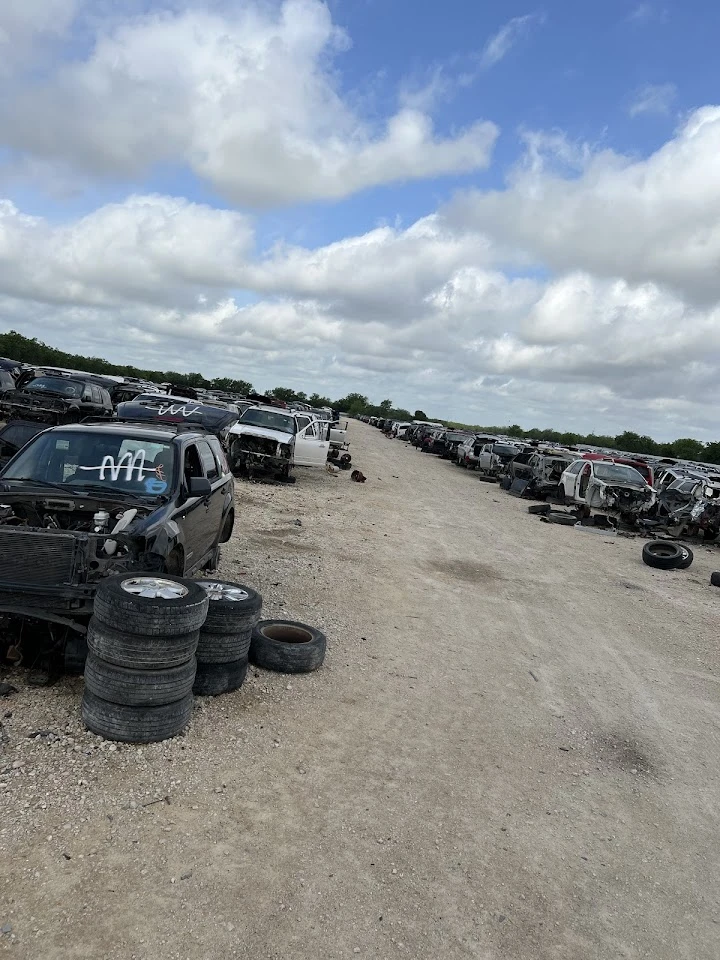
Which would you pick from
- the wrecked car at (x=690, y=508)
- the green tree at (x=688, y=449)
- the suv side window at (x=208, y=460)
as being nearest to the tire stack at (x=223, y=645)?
the suv side window at (x=208, y=460)

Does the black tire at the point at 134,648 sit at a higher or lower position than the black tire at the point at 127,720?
higher

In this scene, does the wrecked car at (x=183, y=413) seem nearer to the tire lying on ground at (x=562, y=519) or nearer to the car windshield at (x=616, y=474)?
the tire lying on ground at (x=562, y=519)

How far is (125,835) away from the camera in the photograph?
3447mm

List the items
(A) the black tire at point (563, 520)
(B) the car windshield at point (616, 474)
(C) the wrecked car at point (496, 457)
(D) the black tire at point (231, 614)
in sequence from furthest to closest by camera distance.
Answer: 1. (C) the wrecked car at point (496, 457)
2. (B) the car windshield at point (616, 474)
3. (A) the black tire at point (563, 520)
4. (D) the black tire at point (231, 614)

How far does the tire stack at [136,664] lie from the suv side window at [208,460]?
3.21 meters

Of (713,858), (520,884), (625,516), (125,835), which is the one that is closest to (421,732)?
(520,884)

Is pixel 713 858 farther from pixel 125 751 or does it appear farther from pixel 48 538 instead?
pixel 48 538

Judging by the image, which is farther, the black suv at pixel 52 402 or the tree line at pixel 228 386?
the tree line at pixel 228 386

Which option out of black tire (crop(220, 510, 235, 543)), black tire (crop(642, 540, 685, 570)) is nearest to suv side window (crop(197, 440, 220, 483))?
black tire (crop(220, 510, 235, 543))

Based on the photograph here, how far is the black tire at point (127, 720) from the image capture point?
4254 mm

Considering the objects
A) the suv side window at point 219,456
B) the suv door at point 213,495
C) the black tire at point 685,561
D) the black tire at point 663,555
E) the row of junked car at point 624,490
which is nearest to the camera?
the suv door at point 213,495

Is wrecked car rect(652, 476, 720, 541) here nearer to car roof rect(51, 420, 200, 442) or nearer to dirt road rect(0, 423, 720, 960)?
dirt road rect(0, 423, 720, 960)

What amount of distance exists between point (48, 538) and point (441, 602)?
530cm

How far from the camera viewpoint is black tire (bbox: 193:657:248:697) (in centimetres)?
506
